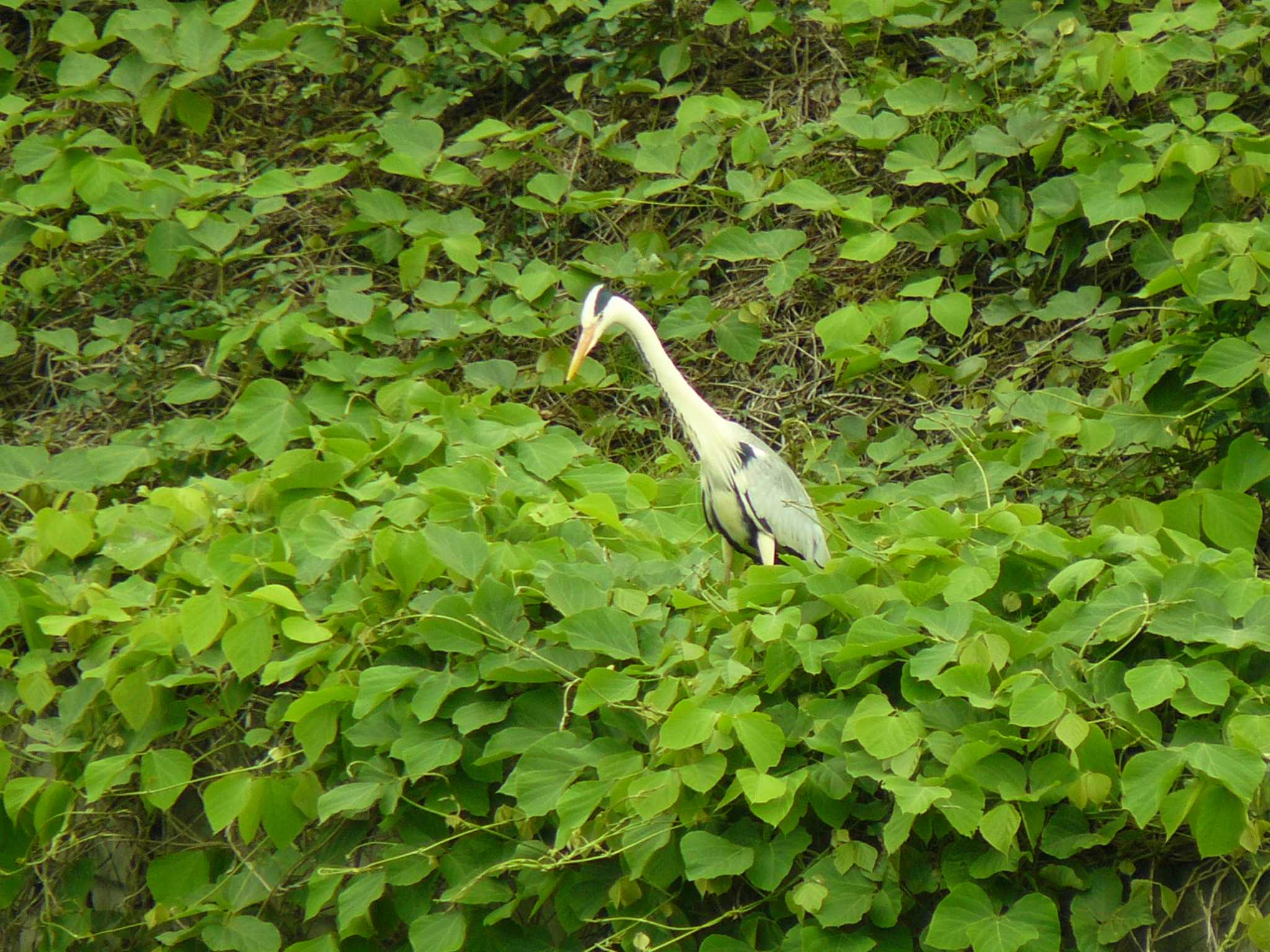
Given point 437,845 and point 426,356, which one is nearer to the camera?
point 437,845

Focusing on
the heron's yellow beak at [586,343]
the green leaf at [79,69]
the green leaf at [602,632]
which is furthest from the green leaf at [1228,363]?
the green leaf at [79,69]

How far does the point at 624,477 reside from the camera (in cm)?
A: 317

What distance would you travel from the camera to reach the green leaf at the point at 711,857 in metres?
2.25

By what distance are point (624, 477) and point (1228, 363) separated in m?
1.22

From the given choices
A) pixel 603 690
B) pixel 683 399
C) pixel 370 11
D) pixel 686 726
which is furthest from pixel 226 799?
pixel 370 11

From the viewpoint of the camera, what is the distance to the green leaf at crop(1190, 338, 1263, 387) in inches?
117

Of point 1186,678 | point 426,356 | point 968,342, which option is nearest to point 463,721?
point 1186,678

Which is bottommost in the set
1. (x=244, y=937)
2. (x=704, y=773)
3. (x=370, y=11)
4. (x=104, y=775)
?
(x=244, y=937)

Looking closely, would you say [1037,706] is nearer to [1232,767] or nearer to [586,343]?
[1232,767]

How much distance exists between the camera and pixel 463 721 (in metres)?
2.43

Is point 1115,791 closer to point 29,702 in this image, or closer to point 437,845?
point 437,845

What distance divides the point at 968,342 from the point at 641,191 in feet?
3.12

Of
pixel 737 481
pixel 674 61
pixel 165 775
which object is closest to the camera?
pixel 165 775

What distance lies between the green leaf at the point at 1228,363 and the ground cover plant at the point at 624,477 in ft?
0.03
